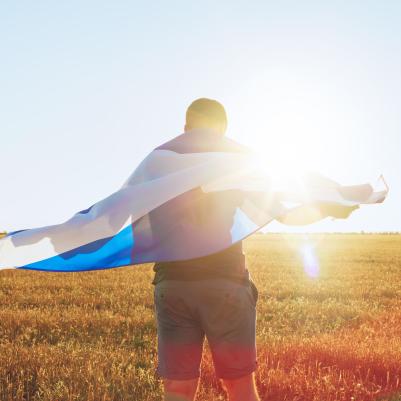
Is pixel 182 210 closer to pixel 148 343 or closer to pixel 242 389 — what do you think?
pixel 242 389

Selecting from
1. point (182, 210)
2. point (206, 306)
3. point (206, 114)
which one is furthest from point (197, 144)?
point (206, 306)

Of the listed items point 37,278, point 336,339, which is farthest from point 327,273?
point 336,339

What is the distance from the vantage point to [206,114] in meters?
3.50

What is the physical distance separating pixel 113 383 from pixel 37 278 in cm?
1102

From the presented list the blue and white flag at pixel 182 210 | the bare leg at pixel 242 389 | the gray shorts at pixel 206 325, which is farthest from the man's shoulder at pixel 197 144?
the bare leg at pixel 242 389

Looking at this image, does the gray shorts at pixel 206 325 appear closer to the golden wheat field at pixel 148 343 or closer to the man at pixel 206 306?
the man at pixel 206 306

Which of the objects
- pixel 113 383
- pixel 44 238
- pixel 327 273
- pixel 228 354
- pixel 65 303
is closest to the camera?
pixel 228 354

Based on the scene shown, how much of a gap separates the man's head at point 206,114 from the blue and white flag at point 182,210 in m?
0.07

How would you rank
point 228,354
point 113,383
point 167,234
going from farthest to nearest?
point 113,383 → point 167,234 → point 228,354

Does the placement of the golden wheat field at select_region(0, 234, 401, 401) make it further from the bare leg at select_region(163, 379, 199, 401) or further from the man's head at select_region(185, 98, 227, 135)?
the man's head at select_region(185, 98, 227, 135)

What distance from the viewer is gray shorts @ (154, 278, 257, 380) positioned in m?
3.21

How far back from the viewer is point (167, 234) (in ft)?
11.3

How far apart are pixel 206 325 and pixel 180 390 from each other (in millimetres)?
481

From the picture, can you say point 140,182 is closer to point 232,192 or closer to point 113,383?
point 232,192
